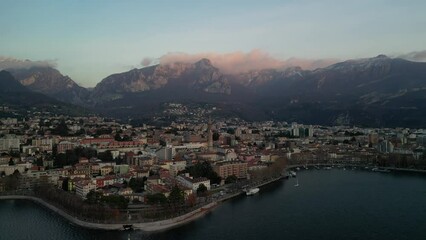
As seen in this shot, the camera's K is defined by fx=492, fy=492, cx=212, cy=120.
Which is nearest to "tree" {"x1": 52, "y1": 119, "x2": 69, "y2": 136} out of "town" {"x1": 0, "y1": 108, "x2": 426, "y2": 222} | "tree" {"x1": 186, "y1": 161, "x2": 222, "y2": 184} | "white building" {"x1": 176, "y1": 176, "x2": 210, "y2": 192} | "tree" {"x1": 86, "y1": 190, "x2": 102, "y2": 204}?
"town" {"x1": 0, "y1": 108, "x2": 426, "y2": 222}

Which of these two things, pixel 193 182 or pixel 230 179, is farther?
pixel 230 179

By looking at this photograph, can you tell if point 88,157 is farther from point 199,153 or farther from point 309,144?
point 309,144

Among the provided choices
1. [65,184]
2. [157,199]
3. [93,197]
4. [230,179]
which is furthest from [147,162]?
[157,199]

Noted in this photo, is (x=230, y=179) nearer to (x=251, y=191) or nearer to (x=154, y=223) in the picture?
(x=251, y=191)

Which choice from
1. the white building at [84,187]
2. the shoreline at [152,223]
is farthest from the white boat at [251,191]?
the white building at [84,187]

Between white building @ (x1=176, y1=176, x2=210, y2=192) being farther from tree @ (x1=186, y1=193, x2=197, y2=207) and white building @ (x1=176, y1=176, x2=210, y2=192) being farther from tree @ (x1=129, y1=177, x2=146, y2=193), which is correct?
tree @ (x1=186, y1=193, x2=197, y2=207)

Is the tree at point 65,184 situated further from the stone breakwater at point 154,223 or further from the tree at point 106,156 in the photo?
the tree at point 106,156
